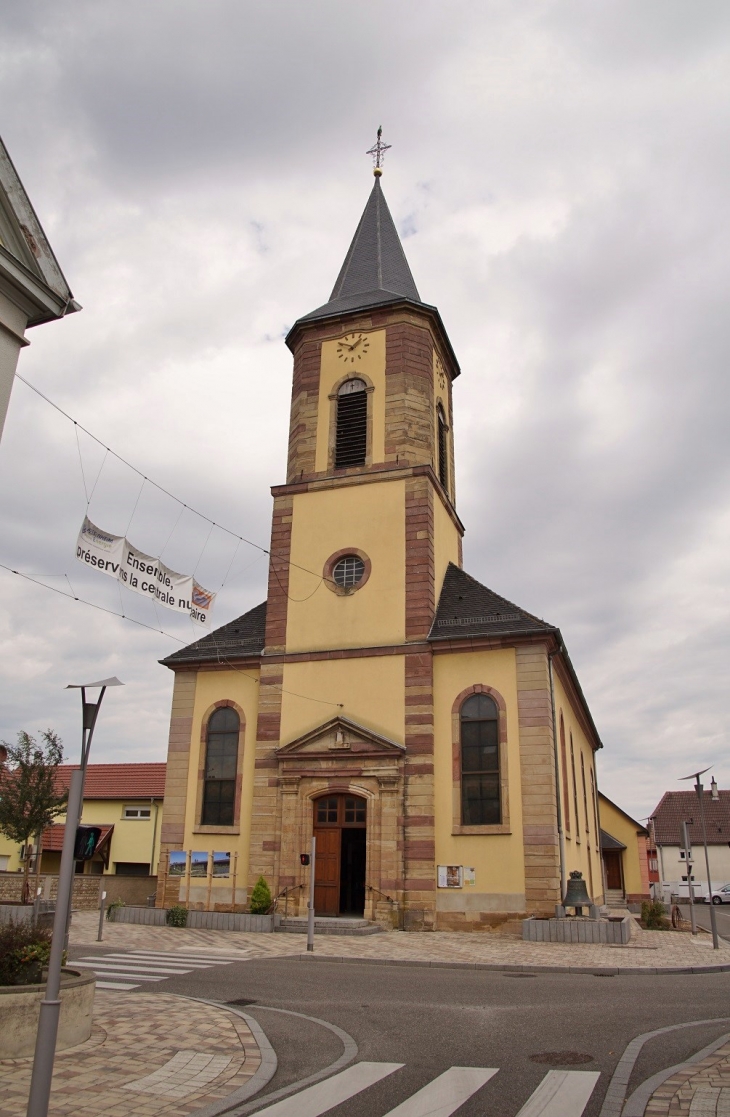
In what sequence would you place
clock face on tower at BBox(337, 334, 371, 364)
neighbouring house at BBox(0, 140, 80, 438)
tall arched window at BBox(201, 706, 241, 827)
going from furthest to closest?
clock face on tower at BBox(337, 334, 371, 364) < tall arched window at BBox(201, 706, 241, 827) < neighbouring house at BBox(0, 140, 80, 438)

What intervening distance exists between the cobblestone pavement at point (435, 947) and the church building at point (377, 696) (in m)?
2.12

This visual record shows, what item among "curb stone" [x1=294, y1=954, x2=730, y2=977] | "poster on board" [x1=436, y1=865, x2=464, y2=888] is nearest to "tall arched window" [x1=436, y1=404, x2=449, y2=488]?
"poster on board" [x1=436, y1=865, x2=464, y2=888]

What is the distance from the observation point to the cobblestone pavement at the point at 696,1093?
576 cm

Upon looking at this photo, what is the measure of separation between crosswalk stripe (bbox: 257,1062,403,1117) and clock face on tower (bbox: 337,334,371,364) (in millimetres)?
23107

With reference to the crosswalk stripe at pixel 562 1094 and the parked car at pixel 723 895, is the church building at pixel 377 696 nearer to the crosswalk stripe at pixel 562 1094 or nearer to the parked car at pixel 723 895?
the crosswalk stripe at pixel 562 1094

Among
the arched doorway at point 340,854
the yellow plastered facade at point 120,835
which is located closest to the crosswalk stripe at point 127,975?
the arched doorway at point 340,854

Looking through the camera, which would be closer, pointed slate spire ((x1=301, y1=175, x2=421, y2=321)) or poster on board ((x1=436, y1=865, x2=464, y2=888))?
poster on board ((x1=436, y1=865, x2=464, y2=888))

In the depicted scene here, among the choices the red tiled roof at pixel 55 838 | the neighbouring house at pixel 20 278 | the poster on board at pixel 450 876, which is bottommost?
the poster on board at pixel 450 876

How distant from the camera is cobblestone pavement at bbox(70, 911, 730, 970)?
1566 cm

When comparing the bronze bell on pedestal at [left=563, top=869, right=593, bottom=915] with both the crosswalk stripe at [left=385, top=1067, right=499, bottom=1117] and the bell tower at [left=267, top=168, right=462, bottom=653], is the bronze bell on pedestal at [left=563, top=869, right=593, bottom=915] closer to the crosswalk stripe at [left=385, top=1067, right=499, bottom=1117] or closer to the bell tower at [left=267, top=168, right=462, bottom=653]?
the bell tower at [left=267, top=168, right=462, bottom=653]

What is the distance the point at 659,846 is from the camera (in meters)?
63.6

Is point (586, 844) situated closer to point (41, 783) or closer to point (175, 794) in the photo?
point (175, 794)

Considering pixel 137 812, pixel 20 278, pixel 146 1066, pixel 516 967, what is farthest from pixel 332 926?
pixel 137 812

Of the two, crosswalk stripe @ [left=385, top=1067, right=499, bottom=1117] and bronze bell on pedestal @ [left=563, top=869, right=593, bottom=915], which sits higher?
bronze bell on pedestal @ [left=563, top=869, right=593, bottom=915]
